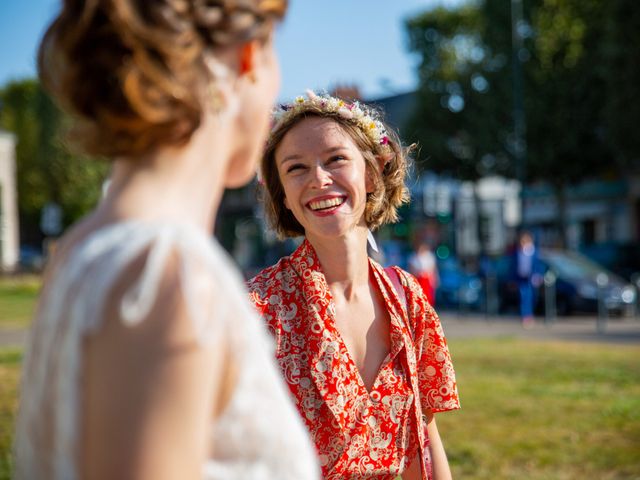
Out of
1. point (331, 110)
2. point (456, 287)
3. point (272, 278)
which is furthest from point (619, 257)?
point (272, 278)

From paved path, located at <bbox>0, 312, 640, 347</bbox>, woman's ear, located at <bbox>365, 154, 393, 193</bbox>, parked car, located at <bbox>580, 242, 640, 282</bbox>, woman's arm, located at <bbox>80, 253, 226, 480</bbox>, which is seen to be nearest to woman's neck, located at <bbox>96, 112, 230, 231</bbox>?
woman's arm, located at <bbox>80, 253, 226, 480</bbox>

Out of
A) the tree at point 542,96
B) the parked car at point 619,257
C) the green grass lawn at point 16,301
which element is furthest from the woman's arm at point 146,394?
the tree at point 542,96

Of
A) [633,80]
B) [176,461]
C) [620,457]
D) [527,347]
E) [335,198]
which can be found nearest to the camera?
[176,461]

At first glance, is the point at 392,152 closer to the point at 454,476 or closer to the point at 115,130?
the point at 115,130

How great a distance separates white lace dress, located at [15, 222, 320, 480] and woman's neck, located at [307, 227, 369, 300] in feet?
4.74

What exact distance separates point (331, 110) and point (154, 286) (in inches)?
70.5

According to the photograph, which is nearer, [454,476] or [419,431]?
[419,431]

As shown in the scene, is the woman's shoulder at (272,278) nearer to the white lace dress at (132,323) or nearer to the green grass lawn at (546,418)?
the white lace dress at (132,323)

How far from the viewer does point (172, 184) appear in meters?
1.24

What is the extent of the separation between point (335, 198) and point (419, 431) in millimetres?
737

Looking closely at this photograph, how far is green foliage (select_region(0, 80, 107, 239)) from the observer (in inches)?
2146

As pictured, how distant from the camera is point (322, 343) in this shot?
251 centimetres

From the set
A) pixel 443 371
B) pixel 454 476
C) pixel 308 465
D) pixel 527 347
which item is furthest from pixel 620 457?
pixel 527 347

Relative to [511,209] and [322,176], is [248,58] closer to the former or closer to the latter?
[322,176]
